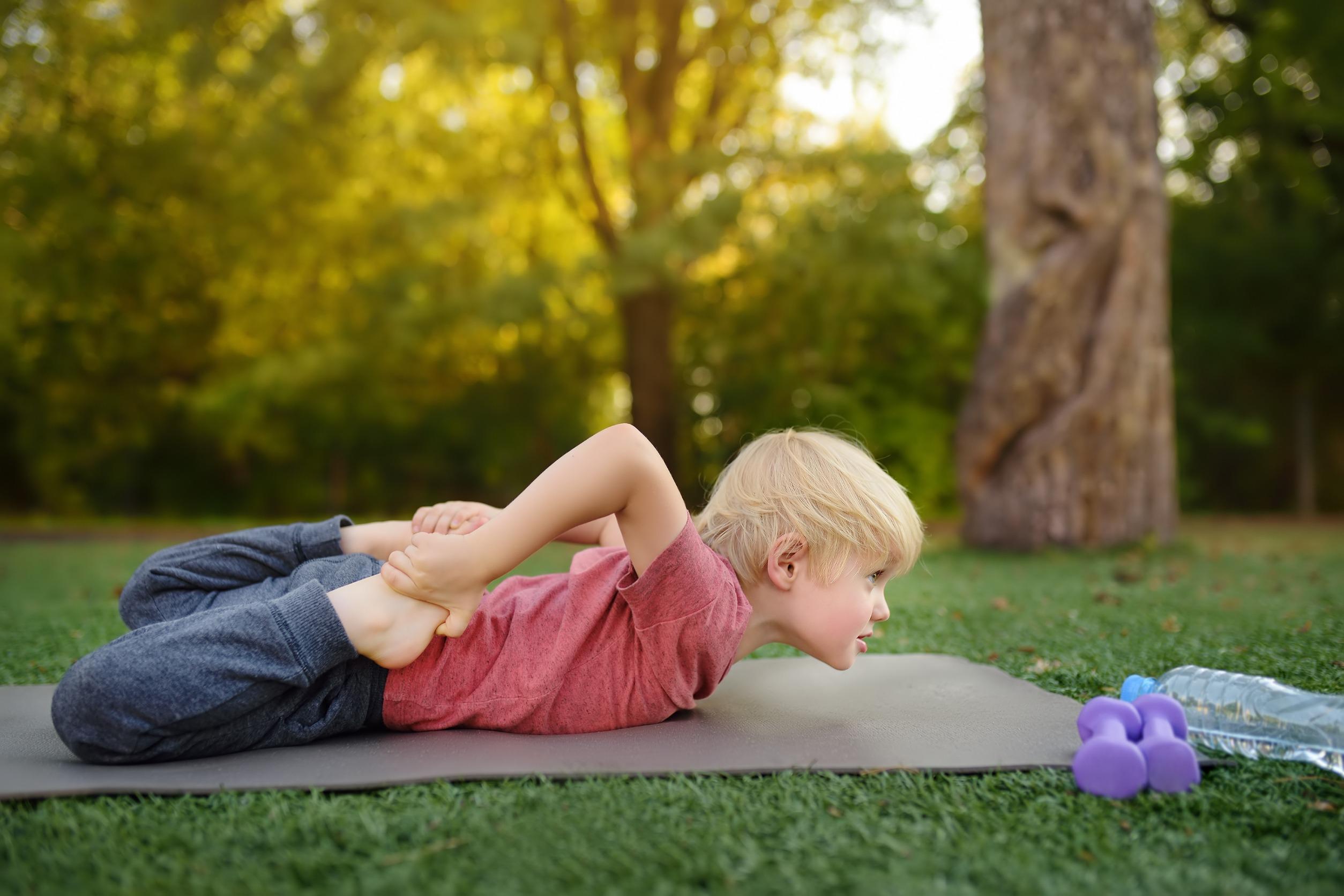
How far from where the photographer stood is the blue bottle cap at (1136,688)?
1985mm

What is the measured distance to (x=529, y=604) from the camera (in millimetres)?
1943

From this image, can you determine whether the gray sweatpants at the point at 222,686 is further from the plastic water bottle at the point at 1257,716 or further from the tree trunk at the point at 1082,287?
the tree trunk at the point at 1082,287

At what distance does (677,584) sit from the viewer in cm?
174

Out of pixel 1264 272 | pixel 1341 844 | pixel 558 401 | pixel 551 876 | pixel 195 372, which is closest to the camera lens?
pixel 551 876

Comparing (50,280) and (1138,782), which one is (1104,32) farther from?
(50,280)

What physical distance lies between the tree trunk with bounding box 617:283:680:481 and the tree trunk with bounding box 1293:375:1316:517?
304 inches

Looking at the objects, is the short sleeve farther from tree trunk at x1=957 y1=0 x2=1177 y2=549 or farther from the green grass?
tree trunk at x1=957 y1=0 x2=1177 y2=549

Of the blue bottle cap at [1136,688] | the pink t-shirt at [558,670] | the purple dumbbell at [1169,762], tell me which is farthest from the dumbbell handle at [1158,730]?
the pink t-shirt at [558,670]

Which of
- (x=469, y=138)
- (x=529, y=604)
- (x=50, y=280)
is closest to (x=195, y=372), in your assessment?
(x=50, y=280)

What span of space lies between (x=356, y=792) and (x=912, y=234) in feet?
25.6

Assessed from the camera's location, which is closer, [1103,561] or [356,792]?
[356,792]

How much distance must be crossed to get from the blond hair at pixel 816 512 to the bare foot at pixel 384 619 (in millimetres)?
593

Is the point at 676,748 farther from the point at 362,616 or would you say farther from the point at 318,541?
the point at 318,541

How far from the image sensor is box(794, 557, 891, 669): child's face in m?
1.91
